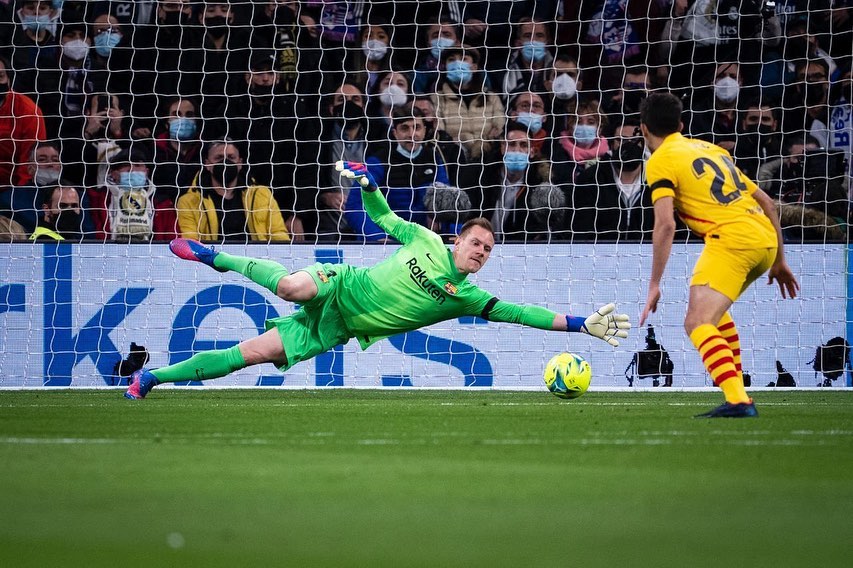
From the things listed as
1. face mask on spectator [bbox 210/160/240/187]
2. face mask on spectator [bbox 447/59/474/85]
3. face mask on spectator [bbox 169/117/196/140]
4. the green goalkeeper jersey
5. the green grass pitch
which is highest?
face mask on spectator [bbox 447/59/474/85]

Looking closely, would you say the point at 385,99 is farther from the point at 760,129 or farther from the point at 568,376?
the point at 568,376

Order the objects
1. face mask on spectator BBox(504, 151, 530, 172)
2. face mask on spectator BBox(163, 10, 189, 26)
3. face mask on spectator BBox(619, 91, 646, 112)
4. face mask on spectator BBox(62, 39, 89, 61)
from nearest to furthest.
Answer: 1. face mask on spectator BBox(504, 151, 530, 172)
2. face mask on spectator BBox(619, 91, 646, 112)
3. face mask on spectator BBox(62, 39, 89, 61)
4. face mask on spectator BBox(163, 10, 189, 26)

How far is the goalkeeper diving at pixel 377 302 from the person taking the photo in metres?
8.54

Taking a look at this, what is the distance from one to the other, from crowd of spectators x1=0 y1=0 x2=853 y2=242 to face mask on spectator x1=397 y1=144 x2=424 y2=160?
2 cm

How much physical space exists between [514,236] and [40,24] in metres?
5.49

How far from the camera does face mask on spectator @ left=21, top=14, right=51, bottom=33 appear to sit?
13234 mm

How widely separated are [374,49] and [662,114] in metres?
6.55

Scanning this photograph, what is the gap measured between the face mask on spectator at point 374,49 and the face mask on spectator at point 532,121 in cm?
163

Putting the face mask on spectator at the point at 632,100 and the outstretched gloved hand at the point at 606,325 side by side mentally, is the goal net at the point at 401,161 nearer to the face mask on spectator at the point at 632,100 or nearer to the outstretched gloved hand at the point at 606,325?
the face mask on spectator at the point at 632,100

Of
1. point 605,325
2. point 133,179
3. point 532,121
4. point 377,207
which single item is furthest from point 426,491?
point 133,179

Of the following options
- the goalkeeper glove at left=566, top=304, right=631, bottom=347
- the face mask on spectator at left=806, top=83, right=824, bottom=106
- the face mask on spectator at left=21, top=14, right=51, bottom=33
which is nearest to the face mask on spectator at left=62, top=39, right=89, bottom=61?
the face mask on spectator at left=21, top=14, right=51, bottom=33

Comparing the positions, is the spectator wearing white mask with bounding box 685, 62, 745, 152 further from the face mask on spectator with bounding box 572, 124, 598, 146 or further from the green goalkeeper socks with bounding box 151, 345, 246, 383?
the green goalkeeper socks with bounding box 151, 345, 246, 383

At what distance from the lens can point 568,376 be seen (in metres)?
8.80

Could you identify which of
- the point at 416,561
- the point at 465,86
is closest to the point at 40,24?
the point at 465,86
